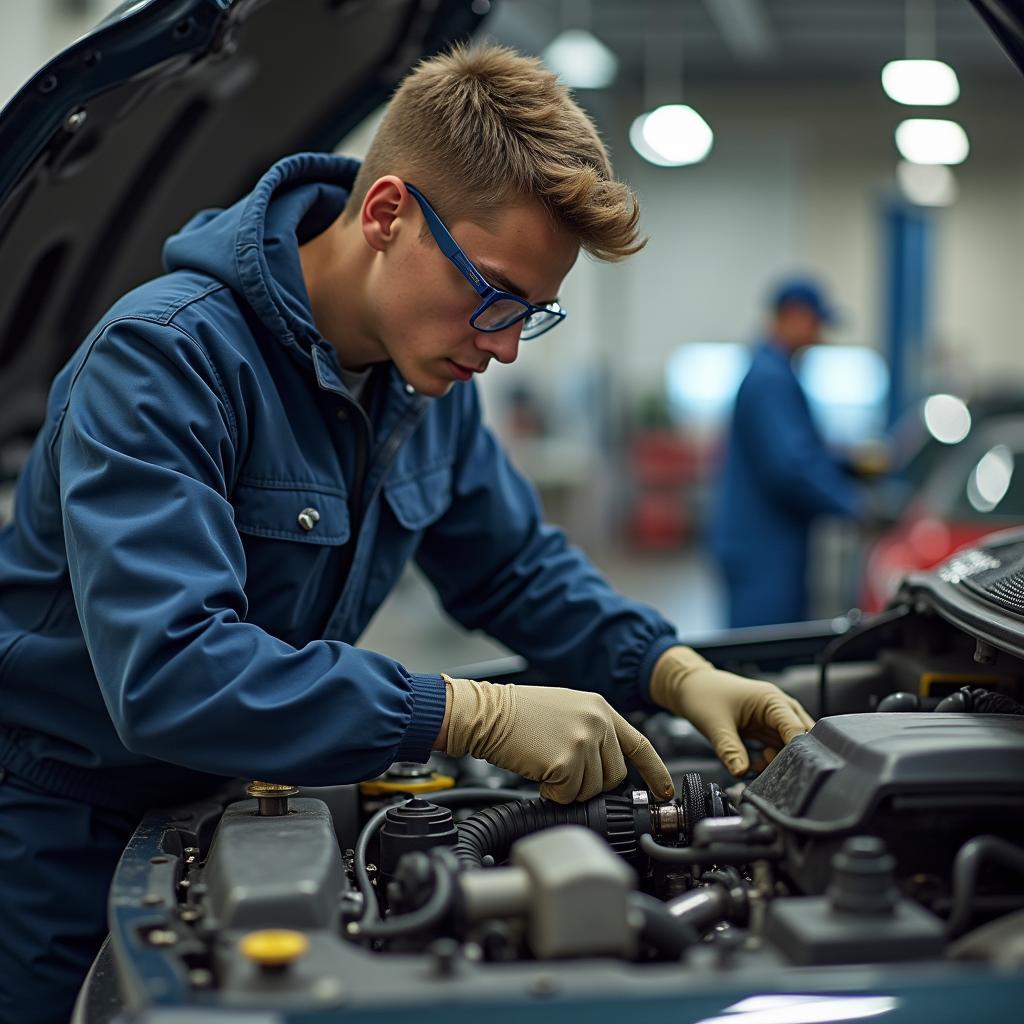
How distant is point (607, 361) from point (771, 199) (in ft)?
7.89

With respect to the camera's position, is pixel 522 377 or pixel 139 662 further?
pixel 522 377

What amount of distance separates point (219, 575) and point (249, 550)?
9.4 inches

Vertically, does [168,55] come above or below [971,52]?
below

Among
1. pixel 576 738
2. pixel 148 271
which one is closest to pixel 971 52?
pixel 148 271

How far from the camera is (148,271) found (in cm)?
232

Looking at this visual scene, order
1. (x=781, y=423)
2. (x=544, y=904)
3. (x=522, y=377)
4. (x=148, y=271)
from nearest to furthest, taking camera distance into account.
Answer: (x=544, y=904) < (x=148, y=271) < (x=781, y=423) < (x=522, y=377)

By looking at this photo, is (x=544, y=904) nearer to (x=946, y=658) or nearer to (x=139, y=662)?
(x=139, y=662)

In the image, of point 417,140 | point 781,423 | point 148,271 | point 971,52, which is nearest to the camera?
point 417,140

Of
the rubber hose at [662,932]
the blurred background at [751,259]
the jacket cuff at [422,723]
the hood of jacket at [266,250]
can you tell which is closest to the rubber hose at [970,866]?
the rubber hose at [662,932]

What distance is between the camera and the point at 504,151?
1508mm

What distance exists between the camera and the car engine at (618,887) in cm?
92

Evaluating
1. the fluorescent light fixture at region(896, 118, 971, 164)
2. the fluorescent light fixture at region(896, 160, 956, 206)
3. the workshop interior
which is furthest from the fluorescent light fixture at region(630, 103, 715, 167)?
the fluorescent light fixture at region(896, 160, 956, 206)

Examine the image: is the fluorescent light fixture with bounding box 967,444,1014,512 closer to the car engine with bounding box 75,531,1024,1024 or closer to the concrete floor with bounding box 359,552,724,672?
the concrete floor with bounding box 359,552,724,672

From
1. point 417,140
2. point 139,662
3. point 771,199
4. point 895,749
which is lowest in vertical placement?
point 895,749
